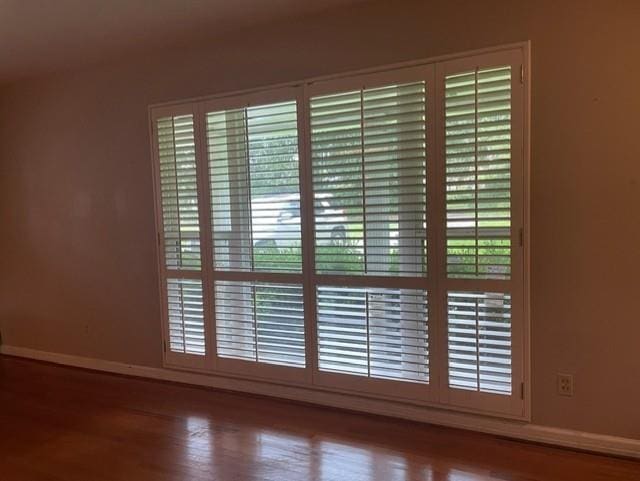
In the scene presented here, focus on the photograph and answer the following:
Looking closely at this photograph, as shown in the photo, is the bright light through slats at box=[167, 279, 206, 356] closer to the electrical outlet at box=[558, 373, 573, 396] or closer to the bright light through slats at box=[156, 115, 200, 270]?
the bright light through slats at box=[156, 115, 200, 270]

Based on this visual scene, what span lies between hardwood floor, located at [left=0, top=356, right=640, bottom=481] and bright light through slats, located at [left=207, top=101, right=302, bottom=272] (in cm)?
97

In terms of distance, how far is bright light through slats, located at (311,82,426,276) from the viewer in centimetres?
258

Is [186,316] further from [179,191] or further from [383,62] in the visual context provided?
[383,62]

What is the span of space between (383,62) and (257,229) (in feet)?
4.29

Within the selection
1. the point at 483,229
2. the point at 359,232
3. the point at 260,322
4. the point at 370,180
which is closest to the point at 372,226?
the point at 359,232

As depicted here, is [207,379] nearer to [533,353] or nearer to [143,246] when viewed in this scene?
[143,246]

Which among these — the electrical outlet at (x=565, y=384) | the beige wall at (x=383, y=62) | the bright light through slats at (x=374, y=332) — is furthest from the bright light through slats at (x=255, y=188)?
the electrical outlet at (x=565, y=384)

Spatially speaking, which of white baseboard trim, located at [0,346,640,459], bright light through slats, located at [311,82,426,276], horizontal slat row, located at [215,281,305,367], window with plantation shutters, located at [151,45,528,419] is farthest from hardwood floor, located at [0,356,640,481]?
bright light through slats, located at [311,82,426,276]

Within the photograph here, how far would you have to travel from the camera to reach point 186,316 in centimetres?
342

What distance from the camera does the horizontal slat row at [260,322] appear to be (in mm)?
3021

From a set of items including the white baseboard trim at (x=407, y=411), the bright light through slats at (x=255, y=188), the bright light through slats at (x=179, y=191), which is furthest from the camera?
the bright light through slats at (x=179, y=191)

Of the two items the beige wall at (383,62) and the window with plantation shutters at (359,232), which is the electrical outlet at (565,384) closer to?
the beige wall at (383,62)

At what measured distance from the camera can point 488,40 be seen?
2.39m

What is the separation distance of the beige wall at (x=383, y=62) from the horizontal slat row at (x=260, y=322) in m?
0.67
